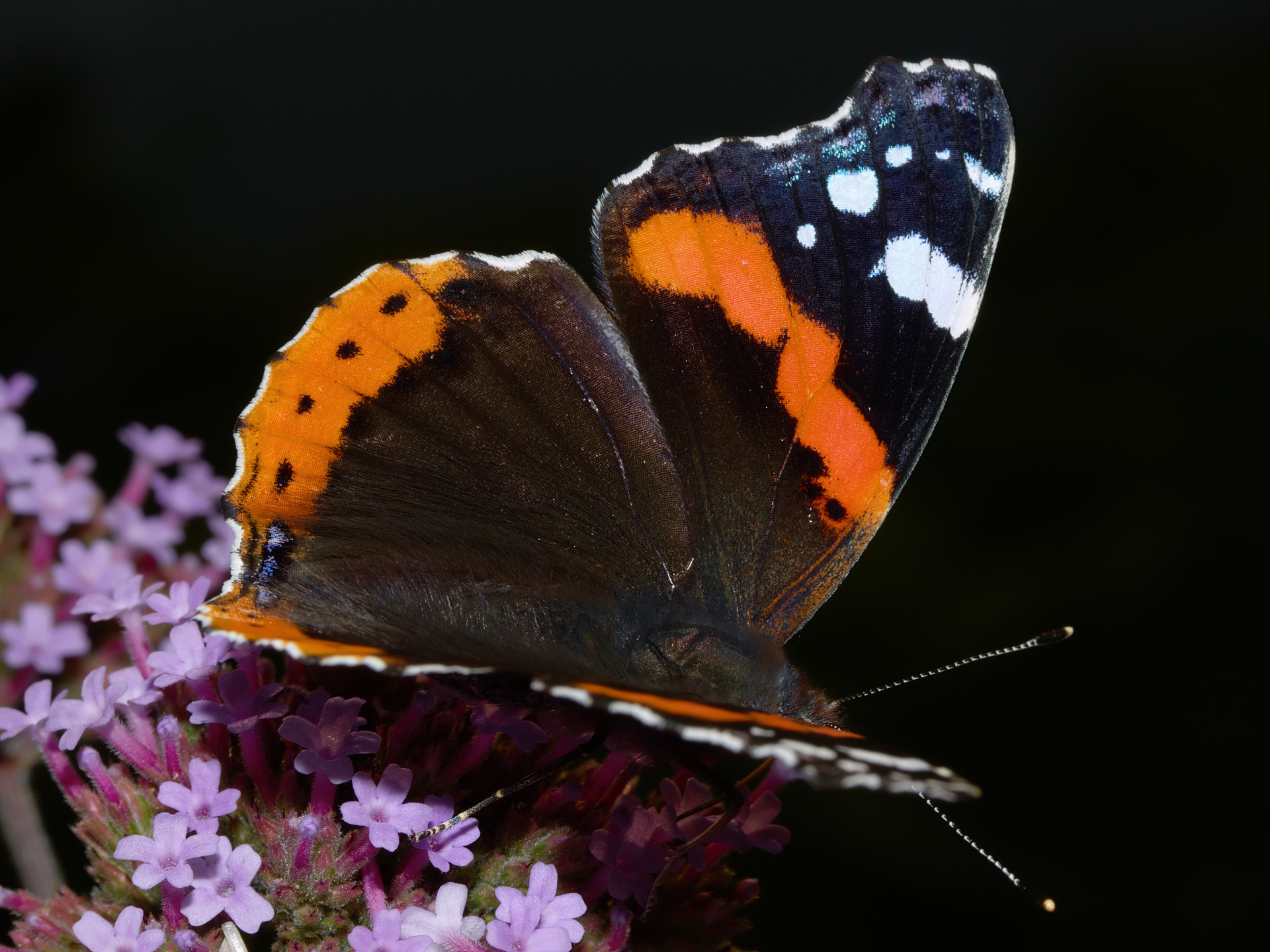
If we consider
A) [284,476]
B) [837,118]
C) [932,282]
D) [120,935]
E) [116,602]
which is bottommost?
[120,935]

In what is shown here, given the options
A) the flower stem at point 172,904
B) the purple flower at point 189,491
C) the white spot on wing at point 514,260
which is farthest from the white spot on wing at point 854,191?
the purple flower at point 189,491

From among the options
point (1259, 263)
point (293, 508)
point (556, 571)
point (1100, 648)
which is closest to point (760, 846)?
point (556, 571)

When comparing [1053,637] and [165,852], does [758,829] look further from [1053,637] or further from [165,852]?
[165,852]

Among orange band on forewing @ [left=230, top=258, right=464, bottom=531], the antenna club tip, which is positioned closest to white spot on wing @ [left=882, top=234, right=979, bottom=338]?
the antenna club tip

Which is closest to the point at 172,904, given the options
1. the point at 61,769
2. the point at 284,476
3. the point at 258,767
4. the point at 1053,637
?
the point at 258,767

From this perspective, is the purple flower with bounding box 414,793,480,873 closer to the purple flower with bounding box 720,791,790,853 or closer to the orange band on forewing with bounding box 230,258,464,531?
the purple flower with bounding box 720,791,790,853

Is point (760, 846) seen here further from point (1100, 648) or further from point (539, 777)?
point (1100, 648)
